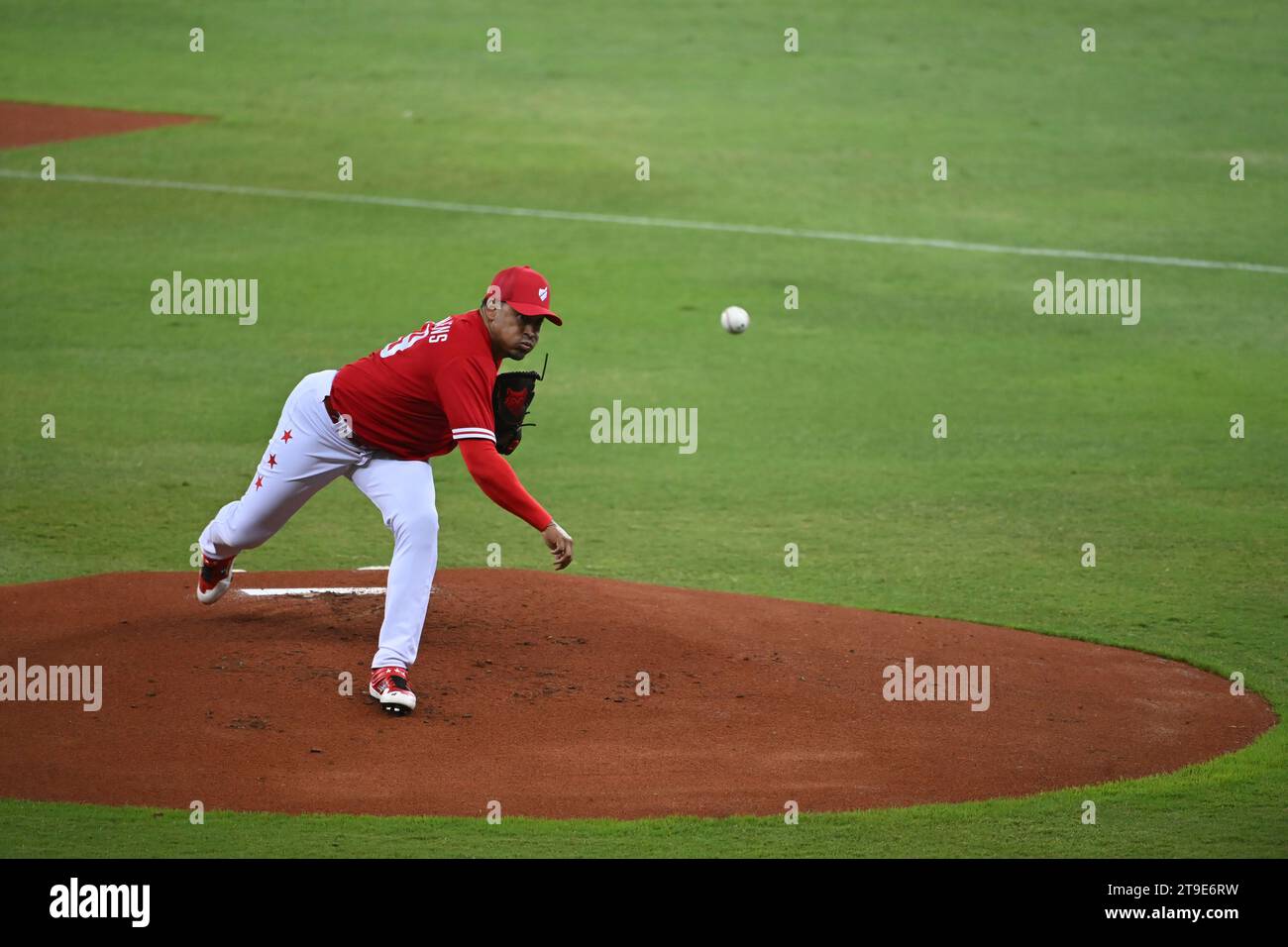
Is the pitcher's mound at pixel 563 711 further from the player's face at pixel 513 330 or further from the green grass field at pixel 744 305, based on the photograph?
the player's face at pixel 513 330

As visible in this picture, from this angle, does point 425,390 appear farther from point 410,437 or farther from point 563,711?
point 563,711

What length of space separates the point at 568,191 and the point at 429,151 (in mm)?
2808

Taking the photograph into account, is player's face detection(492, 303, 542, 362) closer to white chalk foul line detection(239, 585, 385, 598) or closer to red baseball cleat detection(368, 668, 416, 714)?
red baseball cleat detection(368, 668, 416, 714)

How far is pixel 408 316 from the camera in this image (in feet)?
61.7

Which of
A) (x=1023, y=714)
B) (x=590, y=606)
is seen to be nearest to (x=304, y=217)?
(x=590, y=606)

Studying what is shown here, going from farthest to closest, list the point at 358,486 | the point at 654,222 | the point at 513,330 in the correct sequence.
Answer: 1. the point at 654,222
2. the point at 358,486
3. the point at 513,330

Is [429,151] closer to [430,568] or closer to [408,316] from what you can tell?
[408,316]

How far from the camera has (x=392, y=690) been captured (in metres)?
7.84

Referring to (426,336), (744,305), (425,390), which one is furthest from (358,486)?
(744,305)

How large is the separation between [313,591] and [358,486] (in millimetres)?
1520

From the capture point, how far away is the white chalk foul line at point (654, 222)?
21297mm

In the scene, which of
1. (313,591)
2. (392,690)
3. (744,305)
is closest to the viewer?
(392,690)

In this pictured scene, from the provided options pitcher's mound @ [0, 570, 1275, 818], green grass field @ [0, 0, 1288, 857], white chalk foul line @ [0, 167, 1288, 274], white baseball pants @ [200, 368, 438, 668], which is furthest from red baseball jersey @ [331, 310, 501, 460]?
white chalk foul line @ [0, 167, 1288, 274]

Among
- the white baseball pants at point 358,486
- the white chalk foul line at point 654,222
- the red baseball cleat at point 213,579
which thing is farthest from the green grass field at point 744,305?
the red baseball cleat at point 213,579
